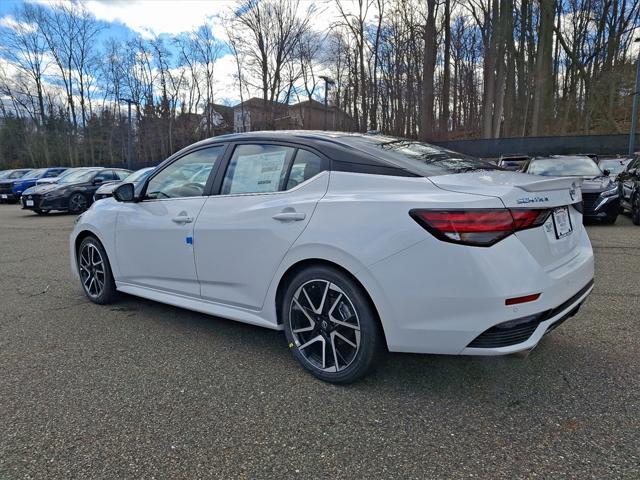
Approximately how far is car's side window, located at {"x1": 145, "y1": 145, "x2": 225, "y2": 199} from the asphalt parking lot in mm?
1163

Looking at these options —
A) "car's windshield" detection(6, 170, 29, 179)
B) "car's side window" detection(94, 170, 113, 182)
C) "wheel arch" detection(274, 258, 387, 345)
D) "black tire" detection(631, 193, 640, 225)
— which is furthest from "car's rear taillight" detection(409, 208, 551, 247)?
"car's windshield" detection(6, 170, 29, 179)

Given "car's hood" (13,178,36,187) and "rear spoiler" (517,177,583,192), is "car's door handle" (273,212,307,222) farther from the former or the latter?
"car's hood" (13,178,36,187)

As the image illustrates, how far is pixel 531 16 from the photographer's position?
27.7m

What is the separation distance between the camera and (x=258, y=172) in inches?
125

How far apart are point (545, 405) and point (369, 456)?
3.59ft

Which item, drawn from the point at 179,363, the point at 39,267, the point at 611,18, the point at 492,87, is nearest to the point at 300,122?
the point at 492,87

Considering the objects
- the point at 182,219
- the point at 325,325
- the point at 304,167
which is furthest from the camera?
the point at 182,219

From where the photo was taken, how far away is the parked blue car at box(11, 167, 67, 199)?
21.3 meters

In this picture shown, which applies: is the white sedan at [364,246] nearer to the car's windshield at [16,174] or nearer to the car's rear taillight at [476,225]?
the car's rear taillight at [476,225]

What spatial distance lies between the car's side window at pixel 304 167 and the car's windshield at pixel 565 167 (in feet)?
27.4

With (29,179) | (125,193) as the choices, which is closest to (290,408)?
(125,193)

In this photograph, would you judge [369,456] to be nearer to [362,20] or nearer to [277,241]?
[277,241]

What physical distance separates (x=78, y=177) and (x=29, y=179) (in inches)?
360

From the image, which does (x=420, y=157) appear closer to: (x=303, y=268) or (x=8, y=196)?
(x=303, y=268)
